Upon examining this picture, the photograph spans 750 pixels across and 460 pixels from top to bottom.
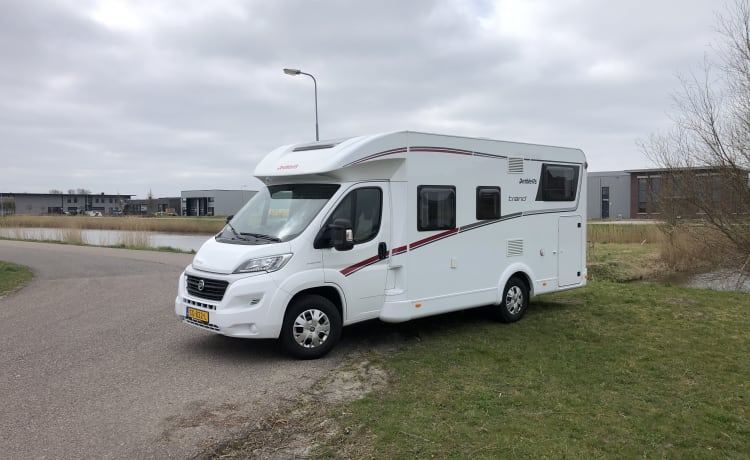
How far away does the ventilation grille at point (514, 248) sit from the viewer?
27.9 ft

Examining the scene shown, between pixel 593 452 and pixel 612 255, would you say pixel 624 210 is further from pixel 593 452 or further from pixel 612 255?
pixel 593 452

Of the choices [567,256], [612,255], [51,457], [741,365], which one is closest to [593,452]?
[741,365]

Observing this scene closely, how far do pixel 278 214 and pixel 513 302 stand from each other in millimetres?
3953

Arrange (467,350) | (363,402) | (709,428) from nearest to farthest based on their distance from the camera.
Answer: (709,428), (363,402), (467,350)

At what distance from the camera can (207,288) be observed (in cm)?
643

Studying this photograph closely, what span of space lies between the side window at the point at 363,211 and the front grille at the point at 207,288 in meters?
1.51

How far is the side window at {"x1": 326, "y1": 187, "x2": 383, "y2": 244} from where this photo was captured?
6.81m

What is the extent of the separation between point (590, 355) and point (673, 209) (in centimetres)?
1236

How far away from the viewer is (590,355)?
671 centimetres

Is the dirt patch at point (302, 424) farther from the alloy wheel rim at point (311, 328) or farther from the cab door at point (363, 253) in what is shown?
the cab door at point (363, 253)

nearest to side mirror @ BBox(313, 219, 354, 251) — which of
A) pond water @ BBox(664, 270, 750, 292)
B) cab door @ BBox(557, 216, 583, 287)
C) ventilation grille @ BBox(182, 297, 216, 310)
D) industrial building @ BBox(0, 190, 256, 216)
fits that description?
ventilation grille @ BBox(182, 297, 216, 310)

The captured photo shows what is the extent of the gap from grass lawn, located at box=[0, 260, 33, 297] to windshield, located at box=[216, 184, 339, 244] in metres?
7.36

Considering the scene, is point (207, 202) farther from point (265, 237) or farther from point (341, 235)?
point (341, 235)

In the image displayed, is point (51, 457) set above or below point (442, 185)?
below
